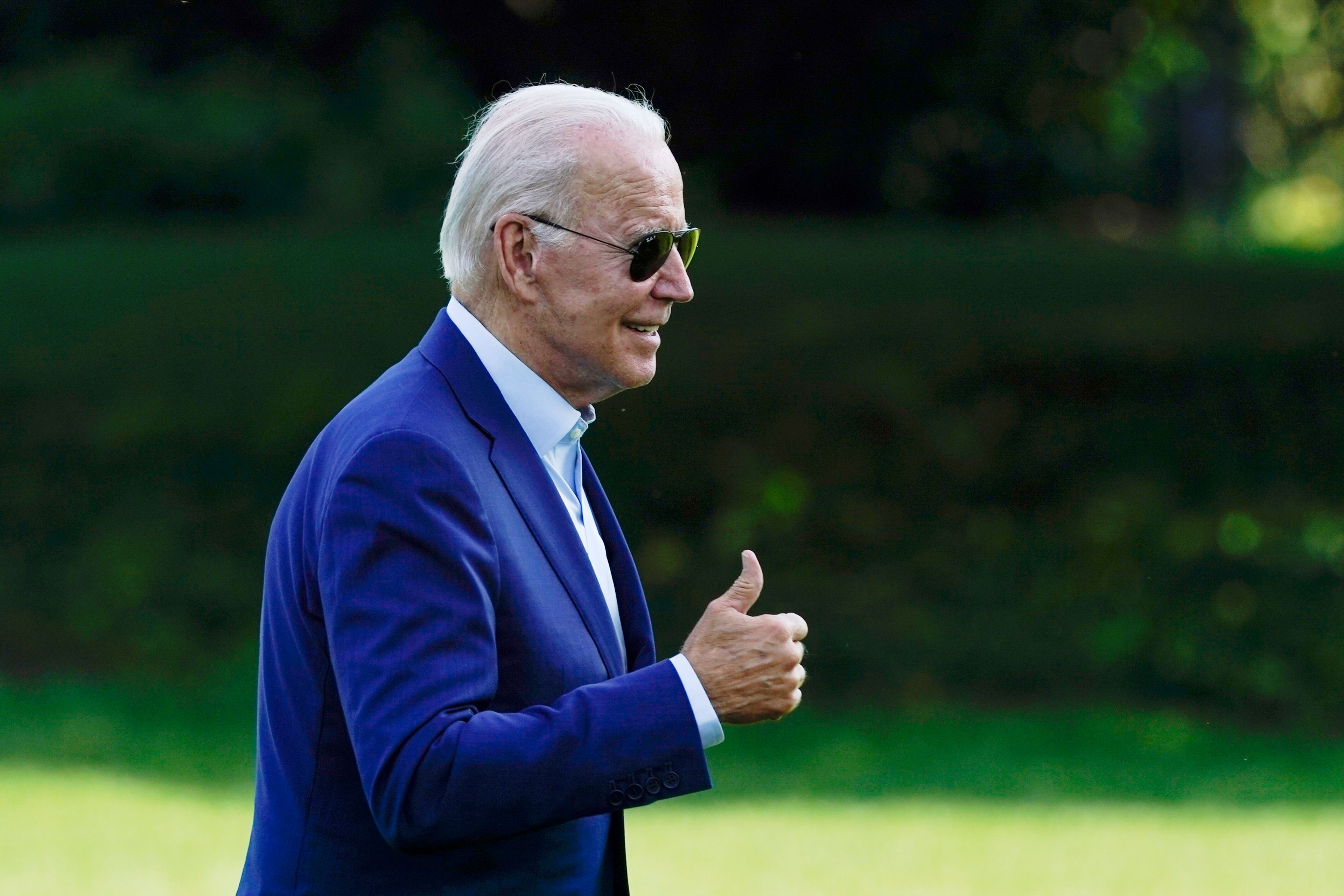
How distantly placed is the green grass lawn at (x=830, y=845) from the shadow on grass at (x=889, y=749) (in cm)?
24

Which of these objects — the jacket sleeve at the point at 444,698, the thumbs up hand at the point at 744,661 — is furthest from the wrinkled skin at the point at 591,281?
the jacket sleeve at the point at 444,698

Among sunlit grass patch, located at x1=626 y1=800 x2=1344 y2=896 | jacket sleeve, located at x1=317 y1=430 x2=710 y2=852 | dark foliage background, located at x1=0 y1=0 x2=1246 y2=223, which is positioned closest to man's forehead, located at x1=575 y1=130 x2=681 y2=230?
jacket sleeve, located at x1=317 y1=430 x2=710 y2=852

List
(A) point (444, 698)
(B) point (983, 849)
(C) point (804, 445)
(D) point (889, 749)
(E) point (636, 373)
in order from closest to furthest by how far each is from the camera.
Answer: (A) point (444, 698), (E) point (636, 373), (B) point (983, 849), (D) point (889, 749), (C) point (804, 445)

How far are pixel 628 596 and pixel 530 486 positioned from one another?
0.39 meters

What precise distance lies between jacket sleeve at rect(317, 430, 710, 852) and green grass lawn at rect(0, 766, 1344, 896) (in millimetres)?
4511

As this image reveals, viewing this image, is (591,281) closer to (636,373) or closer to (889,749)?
(636,373)

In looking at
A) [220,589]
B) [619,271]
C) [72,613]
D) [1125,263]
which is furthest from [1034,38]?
[619,271]

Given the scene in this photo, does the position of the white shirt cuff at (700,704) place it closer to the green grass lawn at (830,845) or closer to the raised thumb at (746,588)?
the raised thumb at (746,588)

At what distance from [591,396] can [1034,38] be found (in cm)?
942

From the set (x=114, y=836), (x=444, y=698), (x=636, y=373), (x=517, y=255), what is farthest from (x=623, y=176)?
(x=114, y=836)

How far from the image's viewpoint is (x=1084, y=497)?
9.49m

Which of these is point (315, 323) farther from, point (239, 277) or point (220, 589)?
point (220, 589)

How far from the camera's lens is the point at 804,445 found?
9.47 meters

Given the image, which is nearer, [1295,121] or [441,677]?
[441,677]
